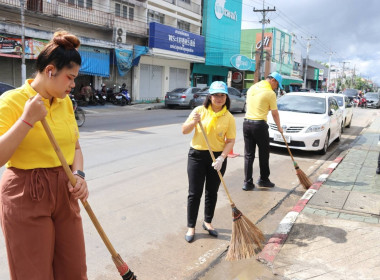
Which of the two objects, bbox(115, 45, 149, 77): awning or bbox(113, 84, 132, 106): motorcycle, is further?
bbox(115, 45, 149, 77): awning

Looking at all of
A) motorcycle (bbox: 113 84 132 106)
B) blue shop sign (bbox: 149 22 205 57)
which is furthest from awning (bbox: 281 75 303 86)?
motorcycle (bbox: 113 84 132 106)

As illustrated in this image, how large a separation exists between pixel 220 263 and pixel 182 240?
596mm

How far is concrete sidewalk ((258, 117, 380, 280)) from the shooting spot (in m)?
3.23

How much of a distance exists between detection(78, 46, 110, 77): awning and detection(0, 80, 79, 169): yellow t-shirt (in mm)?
18248

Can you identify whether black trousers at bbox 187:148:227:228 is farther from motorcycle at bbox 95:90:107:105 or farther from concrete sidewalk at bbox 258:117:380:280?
motorcycle at bbox 95:90:107:105

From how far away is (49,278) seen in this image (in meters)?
1.96

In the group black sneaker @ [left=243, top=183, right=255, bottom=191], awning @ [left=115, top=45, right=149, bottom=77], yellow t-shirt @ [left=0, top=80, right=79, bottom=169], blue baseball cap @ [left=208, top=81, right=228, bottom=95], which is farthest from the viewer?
awning @ [left=115, top=45, right=149, bottom=77]

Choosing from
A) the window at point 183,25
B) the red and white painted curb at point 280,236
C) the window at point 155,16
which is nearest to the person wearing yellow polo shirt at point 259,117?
the red and white painted curb at point 280,236

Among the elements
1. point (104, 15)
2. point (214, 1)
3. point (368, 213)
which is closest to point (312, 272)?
point (368, 213)

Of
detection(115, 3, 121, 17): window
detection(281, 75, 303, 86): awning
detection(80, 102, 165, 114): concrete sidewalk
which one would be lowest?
detection(80, 102, 165, 114): concrete sidewalk

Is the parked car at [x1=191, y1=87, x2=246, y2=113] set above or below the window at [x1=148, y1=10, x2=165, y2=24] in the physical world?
below

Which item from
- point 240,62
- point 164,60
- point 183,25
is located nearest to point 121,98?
point 164,60

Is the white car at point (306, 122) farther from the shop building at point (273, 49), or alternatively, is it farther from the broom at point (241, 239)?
the shop building at point (273, 49)

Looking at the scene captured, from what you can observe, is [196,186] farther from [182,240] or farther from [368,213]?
[368,213]
